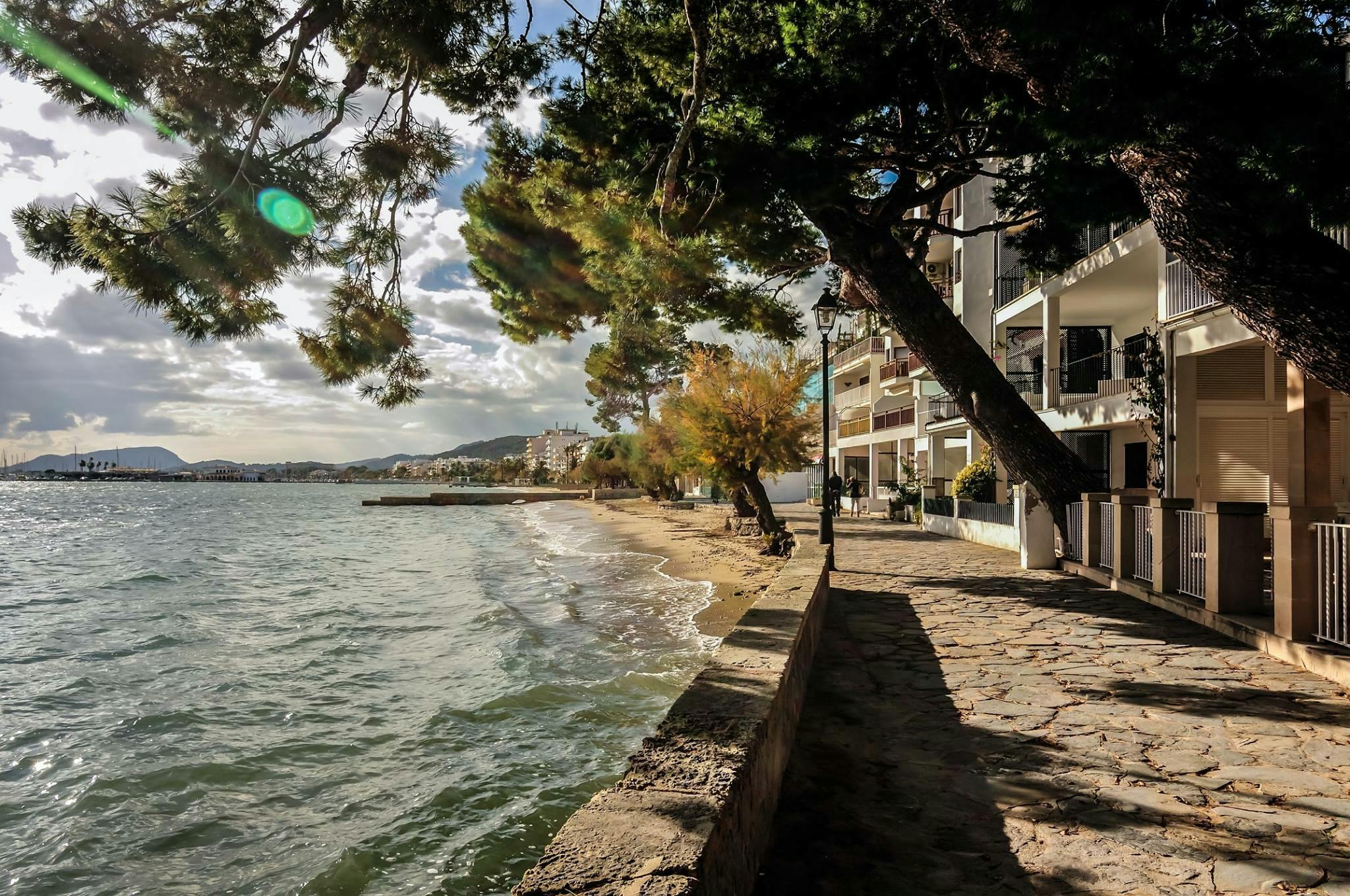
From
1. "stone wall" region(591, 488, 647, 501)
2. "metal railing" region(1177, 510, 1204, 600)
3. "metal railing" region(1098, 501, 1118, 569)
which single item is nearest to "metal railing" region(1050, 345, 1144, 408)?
"metal railing" region(1098, 501, 1118, 569)

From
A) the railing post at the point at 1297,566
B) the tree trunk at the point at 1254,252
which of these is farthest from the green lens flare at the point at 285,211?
the railing post at the point at 1297,566

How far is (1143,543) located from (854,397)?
33.5m

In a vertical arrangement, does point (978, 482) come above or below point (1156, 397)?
below

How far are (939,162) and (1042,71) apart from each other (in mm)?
4008

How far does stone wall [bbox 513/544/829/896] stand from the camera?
7.00 ft

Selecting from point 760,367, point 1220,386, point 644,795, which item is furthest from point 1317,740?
point 760,367

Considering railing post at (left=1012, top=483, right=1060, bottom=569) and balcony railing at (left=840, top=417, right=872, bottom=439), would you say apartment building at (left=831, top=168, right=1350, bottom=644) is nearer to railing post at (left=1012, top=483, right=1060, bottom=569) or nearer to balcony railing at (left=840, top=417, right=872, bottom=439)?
railing post at (left=1012, top=483, right=1060, bottom=569)

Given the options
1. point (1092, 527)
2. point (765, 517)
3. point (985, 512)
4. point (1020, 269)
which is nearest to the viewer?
point (1092, 527)

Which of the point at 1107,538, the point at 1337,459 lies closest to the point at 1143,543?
the point at 1107,538

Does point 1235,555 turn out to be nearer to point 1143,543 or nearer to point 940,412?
point 1143,543

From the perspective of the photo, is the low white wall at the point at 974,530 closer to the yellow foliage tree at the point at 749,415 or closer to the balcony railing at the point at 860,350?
the yellow foliage tree at the point at 749,415

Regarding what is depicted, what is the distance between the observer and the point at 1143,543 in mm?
9680

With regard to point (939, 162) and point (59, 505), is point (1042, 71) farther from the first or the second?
point (59, 505)

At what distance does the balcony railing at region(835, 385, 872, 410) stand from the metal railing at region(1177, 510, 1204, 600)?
105 feet
